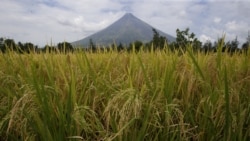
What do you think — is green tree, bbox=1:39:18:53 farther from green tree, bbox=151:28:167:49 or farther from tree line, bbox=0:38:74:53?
green tree, bbox=151:28:167:49

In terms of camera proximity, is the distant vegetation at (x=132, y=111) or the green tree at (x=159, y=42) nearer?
the distant vegetation at (x=132, y=111)

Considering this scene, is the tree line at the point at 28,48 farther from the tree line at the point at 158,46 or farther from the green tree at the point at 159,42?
the green tree at the point at 159,42

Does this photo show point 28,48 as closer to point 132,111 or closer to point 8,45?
point 8,45

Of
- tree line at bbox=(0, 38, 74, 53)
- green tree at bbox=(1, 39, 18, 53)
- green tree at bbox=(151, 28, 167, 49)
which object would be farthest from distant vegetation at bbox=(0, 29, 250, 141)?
green tree at bbox=(151, 28, 167, 49)

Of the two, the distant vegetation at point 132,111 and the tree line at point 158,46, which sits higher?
the tree line at point 158,46

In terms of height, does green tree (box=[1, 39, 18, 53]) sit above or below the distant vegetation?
above

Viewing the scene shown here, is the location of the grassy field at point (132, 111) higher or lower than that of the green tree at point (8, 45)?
lower

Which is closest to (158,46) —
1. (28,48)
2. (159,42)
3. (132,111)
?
(159,42)

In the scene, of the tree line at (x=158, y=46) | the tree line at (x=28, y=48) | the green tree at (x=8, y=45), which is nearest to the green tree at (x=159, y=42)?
the tree line at (x=158, y=46)

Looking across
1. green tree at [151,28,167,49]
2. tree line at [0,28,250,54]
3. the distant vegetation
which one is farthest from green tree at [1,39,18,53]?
green tree at [151,28,167,49]

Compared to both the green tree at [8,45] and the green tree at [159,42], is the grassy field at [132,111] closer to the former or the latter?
the green tree at [8,45]

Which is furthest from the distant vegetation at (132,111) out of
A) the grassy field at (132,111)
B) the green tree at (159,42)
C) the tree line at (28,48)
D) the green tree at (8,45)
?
the green tree at (159,42)

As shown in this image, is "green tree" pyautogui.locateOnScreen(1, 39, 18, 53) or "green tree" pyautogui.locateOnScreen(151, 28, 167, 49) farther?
"green tree" pyautogui.locateOnScreen(151, 28, 167, 49)

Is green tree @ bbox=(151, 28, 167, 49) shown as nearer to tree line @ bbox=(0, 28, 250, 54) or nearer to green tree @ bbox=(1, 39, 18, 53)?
tree line @ bbox=(0, 28, 250, 54)
